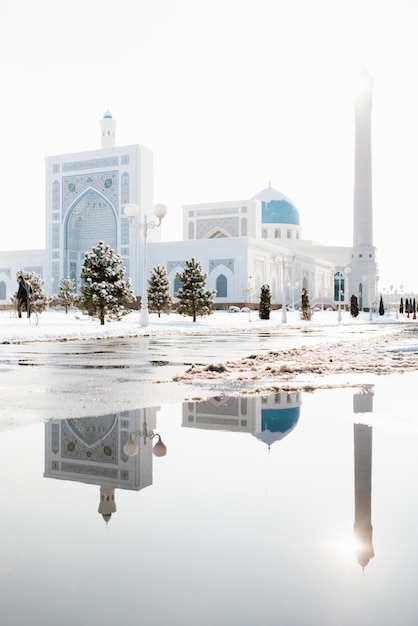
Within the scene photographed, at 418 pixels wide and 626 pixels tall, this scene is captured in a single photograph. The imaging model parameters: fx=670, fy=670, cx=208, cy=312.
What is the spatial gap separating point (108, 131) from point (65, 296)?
72.1 feet

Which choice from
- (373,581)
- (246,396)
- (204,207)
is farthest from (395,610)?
(204,207)

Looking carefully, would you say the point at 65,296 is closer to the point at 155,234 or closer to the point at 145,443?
the point at 155,234

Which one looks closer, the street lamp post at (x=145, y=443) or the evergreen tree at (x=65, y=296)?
the street lamp post at (x=145, y=443)

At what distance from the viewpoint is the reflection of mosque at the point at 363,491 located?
2.69m

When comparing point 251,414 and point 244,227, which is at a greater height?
point 244,227

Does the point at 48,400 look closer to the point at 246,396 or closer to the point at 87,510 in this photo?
the point at 246,396

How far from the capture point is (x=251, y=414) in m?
6.14

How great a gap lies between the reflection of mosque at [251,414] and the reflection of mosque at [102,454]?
1.62 ft

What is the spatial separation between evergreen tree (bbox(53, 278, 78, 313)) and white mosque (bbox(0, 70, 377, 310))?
5.41 metres

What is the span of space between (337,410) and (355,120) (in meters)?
77.3

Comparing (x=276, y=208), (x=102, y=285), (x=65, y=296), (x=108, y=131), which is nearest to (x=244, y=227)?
(x=108, y=131)

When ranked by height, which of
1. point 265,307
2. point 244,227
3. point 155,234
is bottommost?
point 265,307

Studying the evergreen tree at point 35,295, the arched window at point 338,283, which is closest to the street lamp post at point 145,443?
the evergreen tree at point 35,295

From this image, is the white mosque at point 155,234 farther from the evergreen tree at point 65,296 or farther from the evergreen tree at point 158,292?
the evergreen tree at point 158,292
